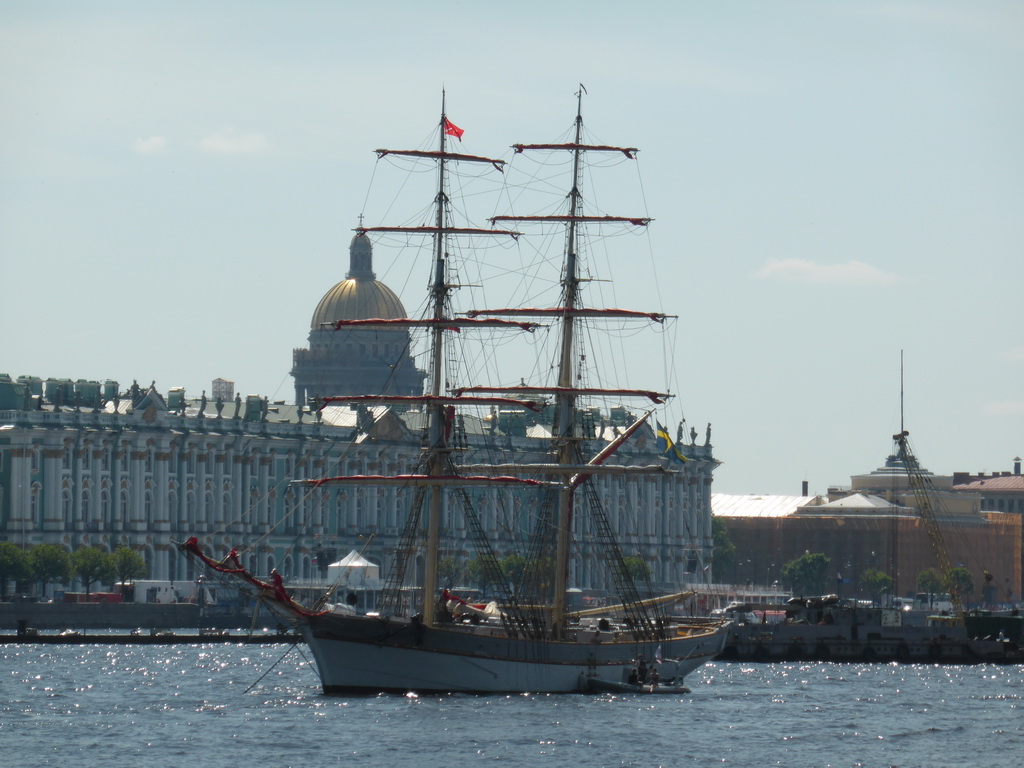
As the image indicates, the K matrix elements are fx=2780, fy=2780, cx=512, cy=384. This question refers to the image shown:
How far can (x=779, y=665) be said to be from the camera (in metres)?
113

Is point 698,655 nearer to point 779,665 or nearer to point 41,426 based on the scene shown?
point 779,665

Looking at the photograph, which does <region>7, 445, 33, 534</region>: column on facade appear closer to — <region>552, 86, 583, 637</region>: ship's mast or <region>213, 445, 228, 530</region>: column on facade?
<region>213, 445, 228, 530</region>: column on facade

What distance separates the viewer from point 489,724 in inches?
2886

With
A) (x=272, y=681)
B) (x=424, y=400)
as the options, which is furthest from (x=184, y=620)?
(x=424, y=400)

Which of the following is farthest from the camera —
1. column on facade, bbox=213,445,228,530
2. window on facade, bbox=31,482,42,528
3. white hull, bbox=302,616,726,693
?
column on facade, bbox=213,445,228,530

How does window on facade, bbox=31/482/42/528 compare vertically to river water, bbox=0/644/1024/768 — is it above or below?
above

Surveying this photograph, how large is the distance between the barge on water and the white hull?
29.4 m

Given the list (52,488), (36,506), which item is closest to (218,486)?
(52,488)

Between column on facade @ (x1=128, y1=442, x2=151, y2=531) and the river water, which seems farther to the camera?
column on facade @ (x1=128, y1=442, x2=151, y2=531)

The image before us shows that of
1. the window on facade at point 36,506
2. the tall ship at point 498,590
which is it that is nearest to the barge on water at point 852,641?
the tall ship at point 498,590

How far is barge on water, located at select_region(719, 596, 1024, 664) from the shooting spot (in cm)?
11400

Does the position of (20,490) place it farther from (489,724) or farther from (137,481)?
(489,724)

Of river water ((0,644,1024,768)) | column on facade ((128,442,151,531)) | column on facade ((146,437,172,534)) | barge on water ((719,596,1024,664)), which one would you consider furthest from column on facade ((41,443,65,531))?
river water ((0,644,1024,768))

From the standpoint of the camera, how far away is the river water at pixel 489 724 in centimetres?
6675
